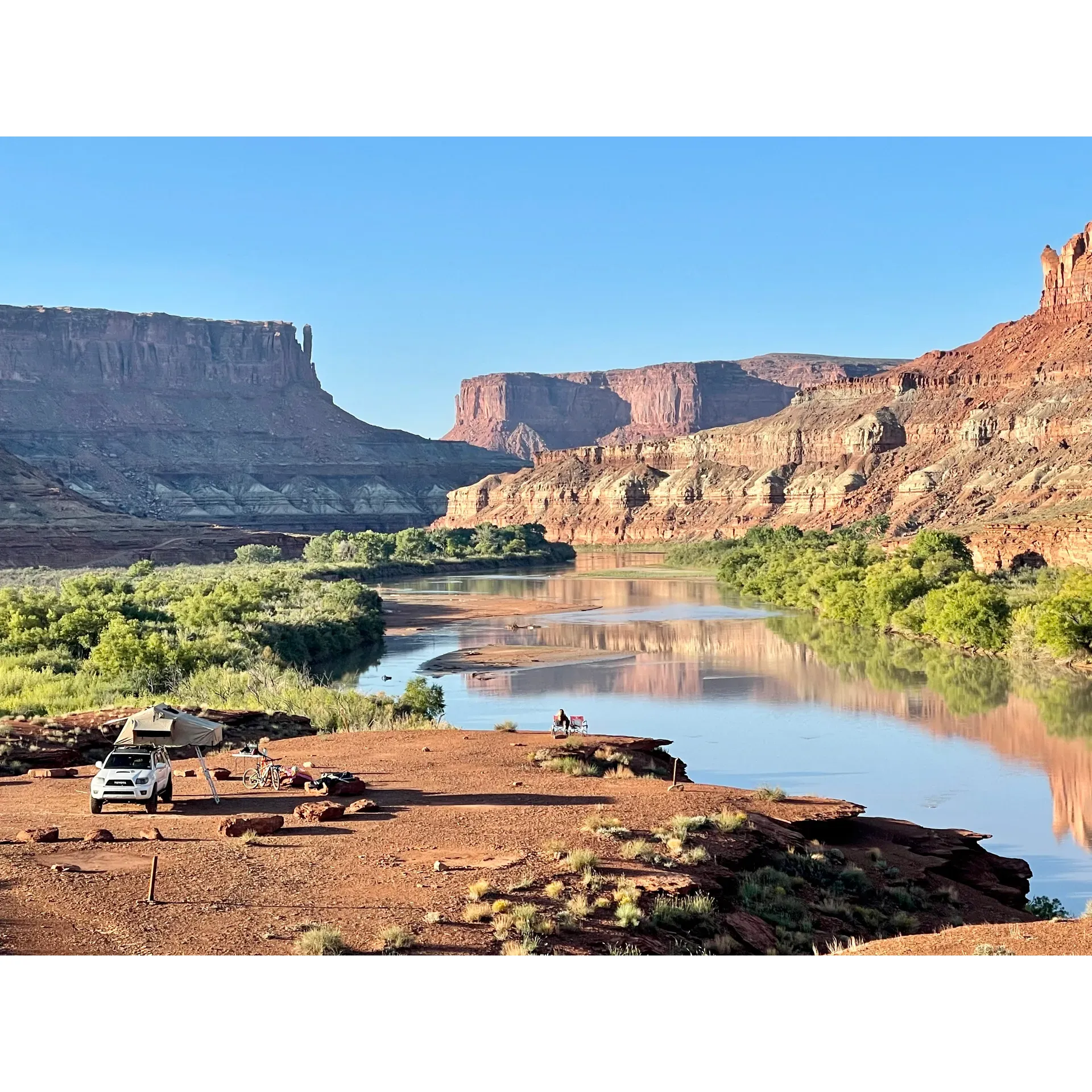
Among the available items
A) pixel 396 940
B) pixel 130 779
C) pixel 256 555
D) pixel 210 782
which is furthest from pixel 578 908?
pixel 256 555

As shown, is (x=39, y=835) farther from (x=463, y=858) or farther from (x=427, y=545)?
(x=427, y=545)

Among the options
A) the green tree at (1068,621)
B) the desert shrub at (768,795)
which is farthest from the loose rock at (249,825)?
the green tree at (1068,621)

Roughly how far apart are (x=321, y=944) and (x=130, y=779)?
557cm

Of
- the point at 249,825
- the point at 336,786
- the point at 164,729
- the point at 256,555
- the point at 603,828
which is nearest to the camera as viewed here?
the point at 249,825

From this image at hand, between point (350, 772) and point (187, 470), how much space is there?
143092 millimetres

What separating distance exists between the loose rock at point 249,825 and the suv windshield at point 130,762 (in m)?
1.31

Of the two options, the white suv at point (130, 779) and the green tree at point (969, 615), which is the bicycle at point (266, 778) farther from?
the green tree at point (969, 615)

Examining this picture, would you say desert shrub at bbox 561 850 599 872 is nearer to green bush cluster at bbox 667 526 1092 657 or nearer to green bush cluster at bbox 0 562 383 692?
green bush cluster at bbox 0 562 383 692

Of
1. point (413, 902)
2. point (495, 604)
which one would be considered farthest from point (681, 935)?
point (495, 604)

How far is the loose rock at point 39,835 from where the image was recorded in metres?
12.5

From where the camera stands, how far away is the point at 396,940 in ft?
31.5

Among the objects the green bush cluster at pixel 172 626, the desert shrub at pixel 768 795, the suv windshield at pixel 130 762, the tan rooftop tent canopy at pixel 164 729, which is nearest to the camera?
the suv windshield at pixel 130 762

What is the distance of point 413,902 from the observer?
10.8 m
